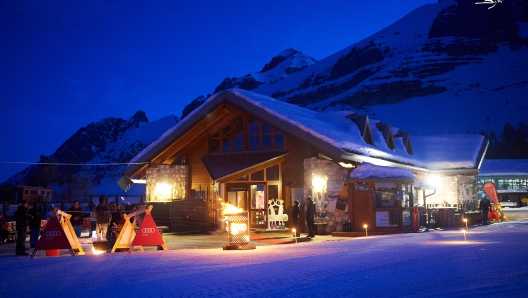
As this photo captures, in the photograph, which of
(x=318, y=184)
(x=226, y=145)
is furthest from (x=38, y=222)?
(x=226, y=145)

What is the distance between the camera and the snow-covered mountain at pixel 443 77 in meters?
124

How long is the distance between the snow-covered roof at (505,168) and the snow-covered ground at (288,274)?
50717mm

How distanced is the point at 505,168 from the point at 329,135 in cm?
4694

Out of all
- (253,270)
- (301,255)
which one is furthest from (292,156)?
(253,270)

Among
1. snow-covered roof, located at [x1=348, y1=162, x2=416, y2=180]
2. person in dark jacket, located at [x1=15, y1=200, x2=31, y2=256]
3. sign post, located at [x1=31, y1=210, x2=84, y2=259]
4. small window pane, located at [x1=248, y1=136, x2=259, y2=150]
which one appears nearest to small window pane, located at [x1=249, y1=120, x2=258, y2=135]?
small window pane, located at [x1=248, y1=136, x2=259, y2=150]

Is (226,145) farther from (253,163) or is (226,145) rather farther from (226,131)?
(253,163)

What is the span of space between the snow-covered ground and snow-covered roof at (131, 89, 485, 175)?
9.89 m

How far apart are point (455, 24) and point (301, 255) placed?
613ft

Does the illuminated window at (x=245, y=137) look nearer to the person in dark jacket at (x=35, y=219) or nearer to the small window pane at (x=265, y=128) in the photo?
the small window pane at (x=265, y=128)

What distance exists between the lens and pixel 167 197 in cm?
2639

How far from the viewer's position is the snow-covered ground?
24.9 feet

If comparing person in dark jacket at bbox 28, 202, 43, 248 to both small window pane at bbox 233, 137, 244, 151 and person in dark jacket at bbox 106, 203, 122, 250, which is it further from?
small window pane at bbox 233, 137, 244, 151

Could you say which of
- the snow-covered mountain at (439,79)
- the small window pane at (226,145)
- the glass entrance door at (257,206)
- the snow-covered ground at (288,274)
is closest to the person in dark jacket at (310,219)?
the glass entrance door at (257,206)

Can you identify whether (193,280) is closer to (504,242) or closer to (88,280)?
(88,280)
